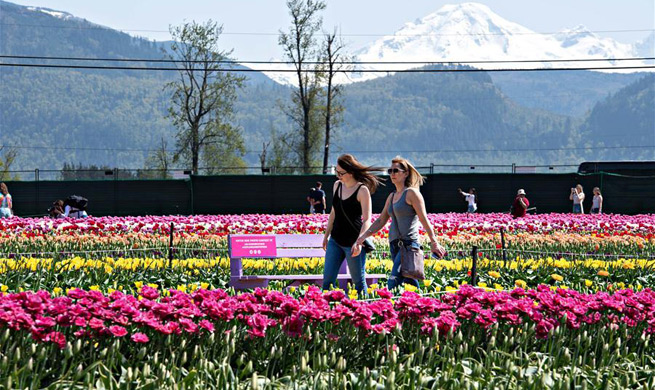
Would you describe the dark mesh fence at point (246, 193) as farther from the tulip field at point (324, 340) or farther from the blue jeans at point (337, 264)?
the tulip field at point (324, 340)

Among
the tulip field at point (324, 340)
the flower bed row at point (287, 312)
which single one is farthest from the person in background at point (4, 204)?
the flower bed row at point (287, 312)

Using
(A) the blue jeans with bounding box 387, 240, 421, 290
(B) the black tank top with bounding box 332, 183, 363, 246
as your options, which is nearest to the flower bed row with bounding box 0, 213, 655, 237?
(B) the black tank top with bounding box 332, 183, 363, 246

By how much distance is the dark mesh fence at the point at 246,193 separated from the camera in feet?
114

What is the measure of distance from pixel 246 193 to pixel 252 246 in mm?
24984

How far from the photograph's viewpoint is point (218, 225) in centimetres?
1817

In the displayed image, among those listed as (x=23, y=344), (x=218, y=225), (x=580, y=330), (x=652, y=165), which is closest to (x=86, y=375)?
(x=23, y=344)

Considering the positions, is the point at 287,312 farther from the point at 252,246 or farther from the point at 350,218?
the point at 252,246

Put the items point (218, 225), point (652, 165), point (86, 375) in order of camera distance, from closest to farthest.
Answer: point (86, 375), point (218, 225), point (652, 165)

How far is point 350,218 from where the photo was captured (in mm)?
8641

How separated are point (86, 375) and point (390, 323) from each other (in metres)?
1.87

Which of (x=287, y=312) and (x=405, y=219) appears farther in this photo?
(x=405, y=219)

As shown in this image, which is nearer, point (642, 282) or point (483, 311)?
point (483, 311)

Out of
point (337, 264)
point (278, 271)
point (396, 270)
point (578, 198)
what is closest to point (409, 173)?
point (396, 270)

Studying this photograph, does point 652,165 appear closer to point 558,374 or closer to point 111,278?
point 111,278
